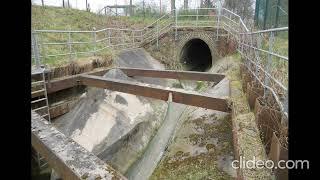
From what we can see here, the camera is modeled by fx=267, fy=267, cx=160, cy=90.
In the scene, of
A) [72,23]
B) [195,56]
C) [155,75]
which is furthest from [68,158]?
→ [195,56]

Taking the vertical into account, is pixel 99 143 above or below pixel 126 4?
below

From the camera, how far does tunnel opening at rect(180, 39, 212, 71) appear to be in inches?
706

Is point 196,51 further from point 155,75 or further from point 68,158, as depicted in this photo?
point 68,158

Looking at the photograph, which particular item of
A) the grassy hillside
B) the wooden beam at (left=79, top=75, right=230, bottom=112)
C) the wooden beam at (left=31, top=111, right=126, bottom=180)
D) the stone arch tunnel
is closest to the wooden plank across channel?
the wooden beam at (left=79, top=75, right=230, bottom=112)

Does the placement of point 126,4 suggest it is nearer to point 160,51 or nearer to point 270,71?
point 160,51

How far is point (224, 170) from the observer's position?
3.88m

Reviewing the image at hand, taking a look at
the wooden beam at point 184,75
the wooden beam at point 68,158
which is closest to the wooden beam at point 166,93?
the wooden beam at point 184,75

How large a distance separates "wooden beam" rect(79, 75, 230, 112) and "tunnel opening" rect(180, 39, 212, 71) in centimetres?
1126

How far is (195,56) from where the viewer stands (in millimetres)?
20516

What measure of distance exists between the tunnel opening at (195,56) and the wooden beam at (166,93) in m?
11.3

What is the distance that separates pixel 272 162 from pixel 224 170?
1.41m

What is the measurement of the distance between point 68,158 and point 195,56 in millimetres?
18777
